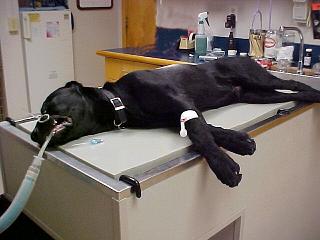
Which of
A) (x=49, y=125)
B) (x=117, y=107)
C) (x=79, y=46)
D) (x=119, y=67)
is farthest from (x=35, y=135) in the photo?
(x=79, y=46)

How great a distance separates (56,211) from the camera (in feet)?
3.61

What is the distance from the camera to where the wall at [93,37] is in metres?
3.31

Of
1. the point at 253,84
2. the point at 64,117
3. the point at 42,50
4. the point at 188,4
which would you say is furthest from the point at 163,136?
the point at 42,50

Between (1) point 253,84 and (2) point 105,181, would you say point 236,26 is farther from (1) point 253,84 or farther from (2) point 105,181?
(2) point 105,181

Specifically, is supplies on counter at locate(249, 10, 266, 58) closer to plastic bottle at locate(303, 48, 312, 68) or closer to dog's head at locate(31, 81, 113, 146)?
plastic bottle at locate(303, 48, 312, 68)

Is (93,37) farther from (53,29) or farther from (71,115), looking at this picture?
(71,115)

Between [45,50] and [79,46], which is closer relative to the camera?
[45,50]

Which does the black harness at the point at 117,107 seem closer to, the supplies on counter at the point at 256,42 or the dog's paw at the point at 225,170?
the dog's paw at the point at 225,170

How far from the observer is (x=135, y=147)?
1.04 meters

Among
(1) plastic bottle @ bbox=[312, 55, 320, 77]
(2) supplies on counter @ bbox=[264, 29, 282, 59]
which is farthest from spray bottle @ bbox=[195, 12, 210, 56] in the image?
(1) plastic bottle @ bbox=[312, 55, 320, 77]

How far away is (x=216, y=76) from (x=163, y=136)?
433 mm

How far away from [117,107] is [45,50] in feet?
7.03

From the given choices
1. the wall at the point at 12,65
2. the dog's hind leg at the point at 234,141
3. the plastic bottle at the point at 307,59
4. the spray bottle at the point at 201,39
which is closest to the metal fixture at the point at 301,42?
the plastic bottle at the point at 307,59

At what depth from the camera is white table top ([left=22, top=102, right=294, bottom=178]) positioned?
0.94 metres
